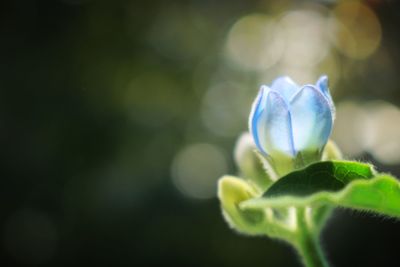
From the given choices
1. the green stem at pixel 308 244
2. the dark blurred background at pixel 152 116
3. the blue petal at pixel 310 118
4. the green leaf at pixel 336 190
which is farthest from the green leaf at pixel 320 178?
the dark blurred background at pixel 152 116

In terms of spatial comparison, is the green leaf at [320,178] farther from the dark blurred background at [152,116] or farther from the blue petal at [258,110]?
the dark blurred background at [152,116]

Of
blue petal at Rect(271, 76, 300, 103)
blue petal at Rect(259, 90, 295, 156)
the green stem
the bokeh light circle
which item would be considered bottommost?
the bokeh light circle

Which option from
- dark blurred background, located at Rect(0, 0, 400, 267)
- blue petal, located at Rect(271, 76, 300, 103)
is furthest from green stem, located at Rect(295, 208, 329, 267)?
dark blurred background, located at Rect(0, 0, 400, 267)

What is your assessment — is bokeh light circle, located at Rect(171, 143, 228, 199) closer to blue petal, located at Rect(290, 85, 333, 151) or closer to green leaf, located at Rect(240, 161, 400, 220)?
blue petal, located at Rect(290, 85, 333, 151)

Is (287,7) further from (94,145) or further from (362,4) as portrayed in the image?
(94,145)

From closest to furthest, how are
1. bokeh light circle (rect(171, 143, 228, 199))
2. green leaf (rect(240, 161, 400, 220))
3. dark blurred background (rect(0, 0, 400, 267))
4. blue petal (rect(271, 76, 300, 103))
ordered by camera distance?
green leaf (rect(240, 161, 400, 220)) → blue petal (rect(271, 76, 300, 103)) → dark blurred background (rect(0, 0, 400, 267)) → bokeh light circle (rect(171, 143, 228, 199))

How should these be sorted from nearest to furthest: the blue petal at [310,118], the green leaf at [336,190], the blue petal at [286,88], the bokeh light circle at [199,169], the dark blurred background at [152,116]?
1. the green leaf at [336,190]
2. the blue petal at [310,118]
3. the blue petal at [286,88]
4. the dark blurred background at [152,116]
5. the bokeh light circle at [199,169]

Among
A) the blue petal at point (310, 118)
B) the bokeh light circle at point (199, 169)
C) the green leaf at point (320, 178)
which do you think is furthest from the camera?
the bokeh light circle at point (199, 169)

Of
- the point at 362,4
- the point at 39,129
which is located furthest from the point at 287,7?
the point at 39,129

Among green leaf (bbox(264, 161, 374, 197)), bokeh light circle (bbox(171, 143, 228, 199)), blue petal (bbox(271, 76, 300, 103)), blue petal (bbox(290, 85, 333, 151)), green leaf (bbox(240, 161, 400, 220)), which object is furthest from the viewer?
bokeh light circle (bbox(171, 143, 228, 199))
